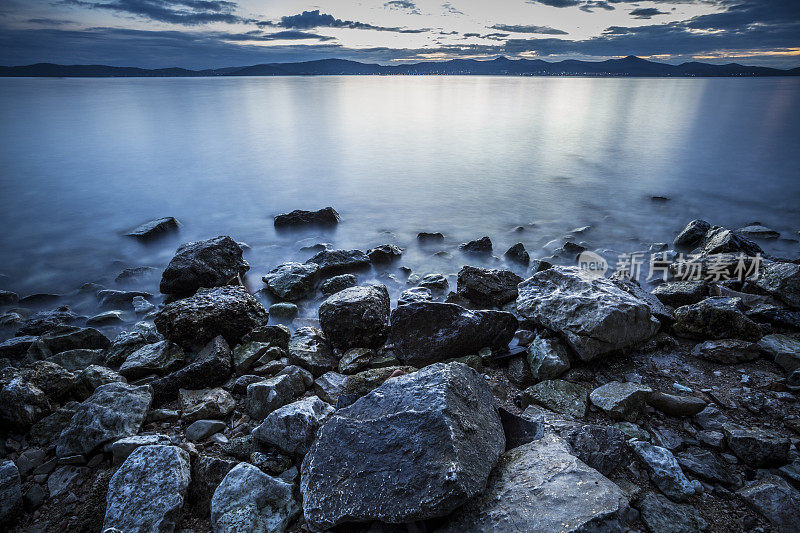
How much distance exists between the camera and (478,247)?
22.6ft

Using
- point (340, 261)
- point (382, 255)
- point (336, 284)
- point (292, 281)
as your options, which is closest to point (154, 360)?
point (292, 281)

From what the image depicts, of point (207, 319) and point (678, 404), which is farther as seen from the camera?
Result: point (207, 319)

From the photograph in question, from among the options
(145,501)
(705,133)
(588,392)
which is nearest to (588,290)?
(588,392)

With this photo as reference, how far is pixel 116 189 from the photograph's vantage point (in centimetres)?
1112

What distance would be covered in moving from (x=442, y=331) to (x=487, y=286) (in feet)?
5.03

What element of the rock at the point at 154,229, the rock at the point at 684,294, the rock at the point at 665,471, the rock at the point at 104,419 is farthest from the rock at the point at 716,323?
the rock at the point at 154,229

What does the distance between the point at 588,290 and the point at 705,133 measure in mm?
21022

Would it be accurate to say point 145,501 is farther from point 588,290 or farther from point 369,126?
point 369,126

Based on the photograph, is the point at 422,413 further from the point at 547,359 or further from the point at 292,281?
the point at 292,281

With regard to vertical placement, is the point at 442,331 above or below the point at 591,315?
below

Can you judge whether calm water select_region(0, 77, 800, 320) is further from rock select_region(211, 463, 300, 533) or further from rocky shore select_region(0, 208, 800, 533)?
rock select_region(211, 463, 300, 533)

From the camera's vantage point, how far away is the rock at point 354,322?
385 cm

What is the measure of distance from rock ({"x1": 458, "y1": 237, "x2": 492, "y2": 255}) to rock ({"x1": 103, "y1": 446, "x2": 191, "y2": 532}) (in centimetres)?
532

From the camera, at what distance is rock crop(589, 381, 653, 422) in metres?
2.72
